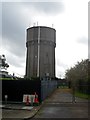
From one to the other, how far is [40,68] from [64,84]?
50.3 m

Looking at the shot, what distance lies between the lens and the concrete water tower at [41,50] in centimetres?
5950

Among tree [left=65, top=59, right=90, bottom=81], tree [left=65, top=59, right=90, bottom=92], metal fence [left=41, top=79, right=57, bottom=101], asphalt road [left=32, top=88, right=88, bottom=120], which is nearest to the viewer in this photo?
asphalt road [left=32, top=88, right=88, bottom=120]

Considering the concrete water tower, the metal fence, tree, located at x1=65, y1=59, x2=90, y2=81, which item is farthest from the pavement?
the concrete water tower

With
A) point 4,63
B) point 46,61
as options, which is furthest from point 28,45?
point 4,63

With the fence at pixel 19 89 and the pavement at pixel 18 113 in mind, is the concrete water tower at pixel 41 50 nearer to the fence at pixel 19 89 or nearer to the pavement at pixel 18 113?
the fence at pixel 19 89

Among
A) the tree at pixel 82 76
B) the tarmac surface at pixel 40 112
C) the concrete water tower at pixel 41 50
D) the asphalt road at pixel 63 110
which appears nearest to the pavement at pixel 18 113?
the tarmac surface at pixel 40 112

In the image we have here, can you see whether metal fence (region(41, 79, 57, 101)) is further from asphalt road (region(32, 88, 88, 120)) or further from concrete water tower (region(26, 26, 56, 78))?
concrete water tower (region(26, 26, 56, 78))

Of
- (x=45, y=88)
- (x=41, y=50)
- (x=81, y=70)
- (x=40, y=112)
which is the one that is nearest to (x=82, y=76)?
(x=81, y=70)

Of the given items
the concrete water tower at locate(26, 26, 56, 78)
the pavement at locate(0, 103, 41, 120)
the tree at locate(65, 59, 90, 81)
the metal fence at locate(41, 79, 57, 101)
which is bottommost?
the pavement at locate(0, 103, 41, 120)

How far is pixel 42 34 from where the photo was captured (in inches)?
2370

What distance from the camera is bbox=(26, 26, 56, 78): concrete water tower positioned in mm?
59500

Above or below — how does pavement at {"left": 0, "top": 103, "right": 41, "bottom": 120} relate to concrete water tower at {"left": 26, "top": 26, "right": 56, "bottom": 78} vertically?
below

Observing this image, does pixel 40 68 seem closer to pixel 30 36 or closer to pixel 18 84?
pixel 30 36

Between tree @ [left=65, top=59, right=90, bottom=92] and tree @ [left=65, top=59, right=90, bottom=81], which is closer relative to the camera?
tree @ [left=65, top=59, right=90, bottom=92]
